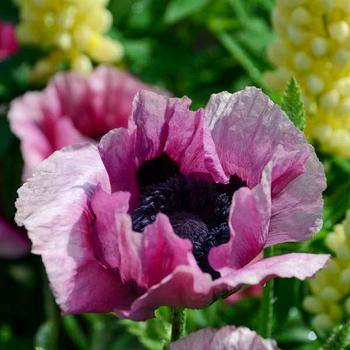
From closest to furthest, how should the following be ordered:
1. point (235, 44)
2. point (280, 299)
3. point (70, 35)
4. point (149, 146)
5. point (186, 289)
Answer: point (186, 289) → point (149, 146) → point (280, 299) → point (235, 44) → point (70, 35)

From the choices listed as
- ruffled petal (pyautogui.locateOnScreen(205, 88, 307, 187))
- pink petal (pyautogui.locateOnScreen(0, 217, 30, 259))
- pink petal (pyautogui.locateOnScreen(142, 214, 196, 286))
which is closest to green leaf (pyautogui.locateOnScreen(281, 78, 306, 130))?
ruffled petal (pyautogui.locateOnScreen(205, 88, 307, 187))

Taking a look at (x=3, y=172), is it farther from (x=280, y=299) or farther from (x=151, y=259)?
(x=151, y=259)

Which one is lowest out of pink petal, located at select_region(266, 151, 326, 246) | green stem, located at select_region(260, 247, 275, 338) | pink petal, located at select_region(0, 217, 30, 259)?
pink petal, located at select_region(0, 217, 30, 259)

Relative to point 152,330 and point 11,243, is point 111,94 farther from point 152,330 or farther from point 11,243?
point 152,330

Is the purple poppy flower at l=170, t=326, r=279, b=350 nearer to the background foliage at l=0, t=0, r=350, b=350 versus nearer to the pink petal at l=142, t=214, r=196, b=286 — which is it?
the pink petal at l=142, t=214, r=196, b=286

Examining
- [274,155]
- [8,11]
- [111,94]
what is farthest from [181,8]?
[274,155]

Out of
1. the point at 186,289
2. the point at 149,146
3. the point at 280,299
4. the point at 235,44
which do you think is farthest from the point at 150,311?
the point at 235,44

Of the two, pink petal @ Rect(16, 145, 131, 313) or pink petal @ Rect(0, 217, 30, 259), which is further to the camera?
pink petal @ Rect(0, 217, 30, 259)
